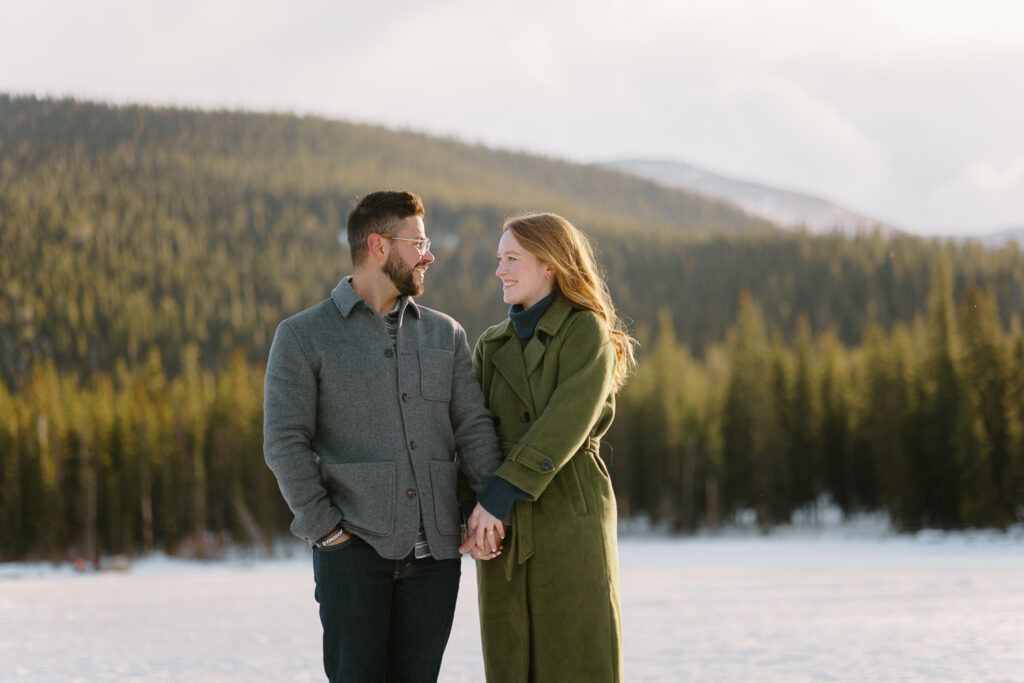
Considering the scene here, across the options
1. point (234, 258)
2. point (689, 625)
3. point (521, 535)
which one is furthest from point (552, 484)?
point (234, 258)

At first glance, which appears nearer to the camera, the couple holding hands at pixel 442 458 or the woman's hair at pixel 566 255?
the couple holding hands at pixel 442 458

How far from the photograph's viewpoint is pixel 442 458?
3.90 metres

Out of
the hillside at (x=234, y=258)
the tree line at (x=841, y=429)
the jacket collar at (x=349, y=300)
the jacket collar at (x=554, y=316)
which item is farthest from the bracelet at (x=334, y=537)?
the hillside at (x=234, y=258)

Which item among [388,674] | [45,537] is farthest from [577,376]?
[45,537]

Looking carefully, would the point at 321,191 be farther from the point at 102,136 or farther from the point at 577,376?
the point at 577,376

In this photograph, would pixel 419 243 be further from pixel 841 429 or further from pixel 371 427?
pixel 841 429

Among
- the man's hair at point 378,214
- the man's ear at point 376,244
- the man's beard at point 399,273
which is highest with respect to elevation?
the man's hair at point 378,214

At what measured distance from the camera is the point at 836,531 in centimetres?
4528

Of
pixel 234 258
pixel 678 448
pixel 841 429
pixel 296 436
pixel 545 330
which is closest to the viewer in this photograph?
pixel 296 436

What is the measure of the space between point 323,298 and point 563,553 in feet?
320

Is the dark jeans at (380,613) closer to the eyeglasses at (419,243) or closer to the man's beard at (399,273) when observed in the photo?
the man's beard at (399,273)

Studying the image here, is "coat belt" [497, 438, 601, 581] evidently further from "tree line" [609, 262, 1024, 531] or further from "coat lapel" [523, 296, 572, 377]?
"tree line" [609, 262, 1024, 531]

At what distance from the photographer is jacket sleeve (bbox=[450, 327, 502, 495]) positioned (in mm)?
3977

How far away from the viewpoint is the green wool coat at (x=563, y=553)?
155 inches
